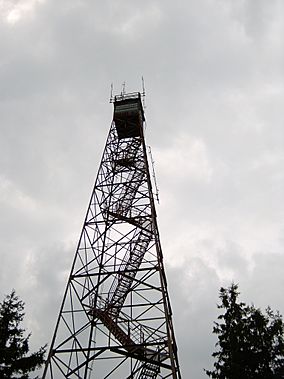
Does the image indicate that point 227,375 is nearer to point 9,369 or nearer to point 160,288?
point 160,288

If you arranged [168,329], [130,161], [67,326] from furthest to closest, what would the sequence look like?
1. [130,161]
2. [67,326]
3. [168,329]

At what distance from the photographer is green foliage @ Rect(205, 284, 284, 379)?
1634cm

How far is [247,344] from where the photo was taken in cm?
1709

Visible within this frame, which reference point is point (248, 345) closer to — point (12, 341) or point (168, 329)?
point (168, 329)

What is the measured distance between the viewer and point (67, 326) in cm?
A: 1387

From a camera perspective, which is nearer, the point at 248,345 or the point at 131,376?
the point at 131,376

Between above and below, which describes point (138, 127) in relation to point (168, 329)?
above

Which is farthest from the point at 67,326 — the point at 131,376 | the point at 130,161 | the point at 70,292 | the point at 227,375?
the point at 130,161

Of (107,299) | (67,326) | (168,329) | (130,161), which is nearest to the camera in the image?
(168,329)

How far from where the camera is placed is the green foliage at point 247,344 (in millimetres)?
16344

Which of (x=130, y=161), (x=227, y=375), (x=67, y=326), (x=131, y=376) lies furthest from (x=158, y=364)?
(x=130, y=161)

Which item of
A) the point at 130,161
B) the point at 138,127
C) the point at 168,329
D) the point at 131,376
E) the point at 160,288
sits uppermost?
the point at 138,127

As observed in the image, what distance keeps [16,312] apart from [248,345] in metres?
10.5

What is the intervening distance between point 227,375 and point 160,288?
5872 mm
